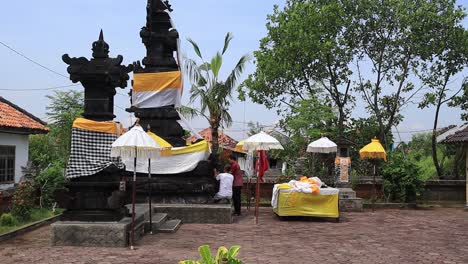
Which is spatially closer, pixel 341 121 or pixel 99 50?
pixel 99 50

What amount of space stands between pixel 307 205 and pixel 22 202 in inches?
298

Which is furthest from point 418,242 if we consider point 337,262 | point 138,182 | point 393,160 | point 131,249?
point 393,160

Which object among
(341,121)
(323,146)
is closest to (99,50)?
(323,146)

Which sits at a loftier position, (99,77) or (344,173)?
(99,77)

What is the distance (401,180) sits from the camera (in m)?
19.2

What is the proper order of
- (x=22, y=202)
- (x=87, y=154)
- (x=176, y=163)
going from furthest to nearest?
(x=176, y=163) → (x=22, y=202) → (x=87, y=154)

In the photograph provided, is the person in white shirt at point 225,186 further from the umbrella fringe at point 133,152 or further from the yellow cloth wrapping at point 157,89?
the umbrella fringe at point 133,152

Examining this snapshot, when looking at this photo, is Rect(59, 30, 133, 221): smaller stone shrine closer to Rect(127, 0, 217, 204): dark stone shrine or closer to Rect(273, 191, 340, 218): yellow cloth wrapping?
Rect(127, 0, 217, 204): dark stone shrine

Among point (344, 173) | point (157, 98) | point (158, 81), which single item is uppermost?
point (158, 81)

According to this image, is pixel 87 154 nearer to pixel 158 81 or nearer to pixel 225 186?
pixel 225 186

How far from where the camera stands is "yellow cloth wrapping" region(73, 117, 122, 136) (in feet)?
34.0

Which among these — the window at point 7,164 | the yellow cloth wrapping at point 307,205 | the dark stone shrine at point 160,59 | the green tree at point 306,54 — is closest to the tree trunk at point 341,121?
the green tree at point 306,54

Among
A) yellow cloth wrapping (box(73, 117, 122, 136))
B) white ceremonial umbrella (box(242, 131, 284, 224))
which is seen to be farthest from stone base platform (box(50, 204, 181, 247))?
white ceremonial umbrella (box(242, 131, 284, 224))

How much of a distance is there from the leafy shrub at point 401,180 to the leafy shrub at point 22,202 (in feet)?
41.5
